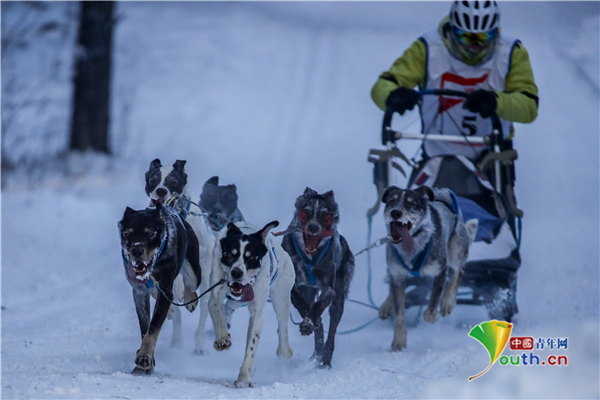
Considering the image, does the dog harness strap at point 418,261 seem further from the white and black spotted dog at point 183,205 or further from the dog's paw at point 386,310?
the white and black spotted dog at point 183,205

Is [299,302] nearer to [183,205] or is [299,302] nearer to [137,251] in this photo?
[183,205]

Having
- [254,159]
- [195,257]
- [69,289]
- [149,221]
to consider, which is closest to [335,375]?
[195,257]

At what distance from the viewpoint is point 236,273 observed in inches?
124

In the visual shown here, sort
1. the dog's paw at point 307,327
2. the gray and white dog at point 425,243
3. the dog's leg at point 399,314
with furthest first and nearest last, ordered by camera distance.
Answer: the dog's leg at point 399,314 < the gray and white dog at point 425,243 < the dog's paw at point 307,327

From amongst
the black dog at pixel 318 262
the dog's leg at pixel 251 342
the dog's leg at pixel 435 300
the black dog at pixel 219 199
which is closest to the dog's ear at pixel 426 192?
the dog's leg at pixel 435 300

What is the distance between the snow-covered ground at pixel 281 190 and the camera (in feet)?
11.8

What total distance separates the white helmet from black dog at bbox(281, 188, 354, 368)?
1.95 meters

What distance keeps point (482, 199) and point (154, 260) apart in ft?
8.62

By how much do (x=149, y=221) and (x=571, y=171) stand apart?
7.24 meters

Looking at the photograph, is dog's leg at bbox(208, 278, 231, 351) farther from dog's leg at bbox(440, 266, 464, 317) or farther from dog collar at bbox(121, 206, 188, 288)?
dog's leg at bbox(440, 266, 464, 317)

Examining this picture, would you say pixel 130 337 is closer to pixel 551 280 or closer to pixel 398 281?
pixel 398 281

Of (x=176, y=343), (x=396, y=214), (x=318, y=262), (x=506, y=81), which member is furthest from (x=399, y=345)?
(x=506, y=81)

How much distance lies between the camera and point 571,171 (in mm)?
9156

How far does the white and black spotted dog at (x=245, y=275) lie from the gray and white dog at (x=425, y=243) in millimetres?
928
